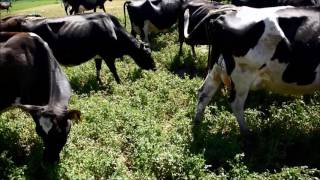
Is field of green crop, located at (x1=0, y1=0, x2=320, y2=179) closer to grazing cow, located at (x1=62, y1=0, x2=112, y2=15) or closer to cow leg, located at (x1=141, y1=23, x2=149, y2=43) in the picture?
cow leg, located at (x1=141, y1=23, x2=149, y2=43)

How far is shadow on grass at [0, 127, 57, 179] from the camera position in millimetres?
6418

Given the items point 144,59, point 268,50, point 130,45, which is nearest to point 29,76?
point 268,50

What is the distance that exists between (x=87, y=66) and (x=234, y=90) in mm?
6207

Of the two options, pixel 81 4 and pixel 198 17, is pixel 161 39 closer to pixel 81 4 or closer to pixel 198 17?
pixel 198 17

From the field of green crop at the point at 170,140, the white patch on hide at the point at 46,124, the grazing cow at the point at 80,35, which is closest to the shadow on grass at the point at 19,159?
the field of green crop at the point at 170,140

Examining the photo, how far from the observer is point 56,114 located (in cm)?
646

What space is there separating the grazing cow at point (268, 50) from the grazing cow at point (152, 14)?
7.88m

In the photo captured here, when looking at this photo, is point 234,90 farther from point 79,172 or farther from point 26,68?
point 26,68

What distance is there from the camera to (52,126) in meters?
6.38

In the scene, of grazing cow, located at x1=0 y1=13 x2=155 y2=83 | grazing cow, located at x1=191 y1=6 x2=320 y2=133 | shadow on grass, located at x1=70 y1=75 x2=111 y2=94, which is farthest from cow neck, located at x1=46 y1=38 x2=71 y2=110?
grazing cow, located at x1=0 y1=13 x2=155 y2=83

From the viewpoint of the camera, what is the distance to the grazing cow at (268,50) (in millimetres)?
7266

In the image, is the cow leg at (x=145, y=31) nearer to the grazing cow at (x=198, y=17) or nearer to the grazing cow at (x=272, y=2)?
the grazing cow at (x=198, y=17)

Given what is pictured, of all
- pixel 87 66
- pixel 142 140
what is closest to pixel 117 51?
pixel 87 66

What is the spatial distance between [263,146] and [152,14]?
355 inches
